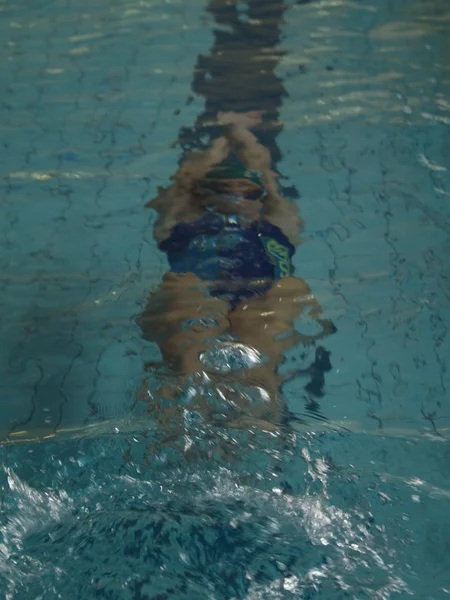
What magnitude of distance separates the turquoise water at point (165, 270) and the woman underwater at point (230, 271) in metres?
0.06

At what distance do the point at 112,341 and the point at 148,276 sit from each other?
0.27 meters

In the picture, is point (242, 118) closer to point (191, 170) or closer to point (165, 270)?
point (191, 170)

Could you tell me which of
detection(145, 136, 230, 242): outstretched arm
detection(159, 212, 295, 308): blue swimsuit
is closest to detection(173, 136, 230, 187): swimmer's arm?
detection(145, 136, 230, 242): outstretched arm

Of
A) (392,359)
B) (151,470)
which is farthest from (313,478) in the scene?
(392,359)

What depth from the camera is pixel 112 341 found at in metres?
2.43

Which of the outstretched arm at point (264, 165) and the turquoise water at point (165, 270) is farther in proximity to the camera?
the outstretched arm at point (264, 165)

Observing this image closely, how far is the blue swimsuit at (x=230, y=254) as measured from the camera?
8.28 ft

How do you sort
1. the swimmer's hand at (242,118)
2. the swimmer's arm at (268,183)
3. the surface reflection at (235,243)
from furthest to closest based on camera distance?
the swimmer's hand at (242,118)
the swimmer's arm at (268,183)
the surface reflection at (235,243)

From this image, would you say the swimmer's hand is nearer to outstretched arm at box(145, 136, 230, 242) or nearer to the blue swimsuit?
outstretched arm at box(145, 136, 230, 242)

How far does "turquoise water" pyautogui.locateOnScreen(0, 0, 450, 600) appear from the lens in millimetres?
1704

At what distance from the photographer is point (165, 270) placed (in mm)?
2549

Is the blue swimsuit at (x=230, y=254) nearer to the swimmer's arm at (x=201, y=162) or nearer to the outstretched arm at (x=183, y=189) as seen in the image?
the outstretched arm at (x=183, y=189)

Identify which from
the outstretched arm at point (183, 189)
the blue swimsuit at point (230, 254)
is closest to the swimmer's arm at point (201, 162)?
the outstretched arm at point (183, 189)

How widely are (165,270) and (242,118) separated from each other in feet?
2.41
